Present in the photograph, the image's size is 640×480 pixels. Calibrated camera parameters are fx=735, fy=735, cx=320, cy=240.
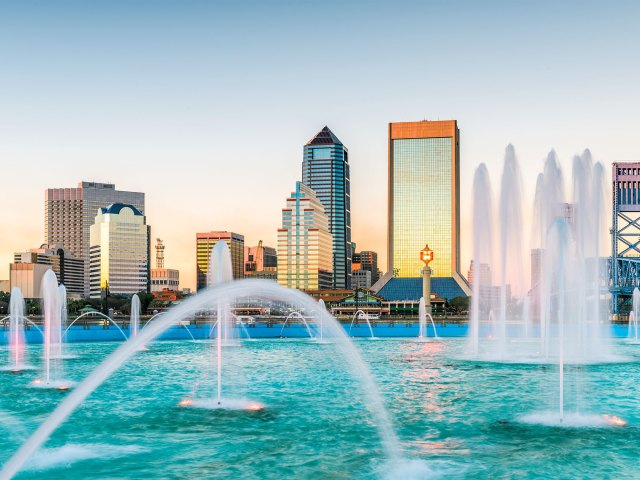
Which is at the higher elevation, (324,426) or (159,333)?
(159,333)

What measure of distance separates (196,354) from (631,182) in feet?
337

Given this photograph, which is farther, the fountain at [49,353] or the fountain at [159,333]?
the fountain at [49,353]

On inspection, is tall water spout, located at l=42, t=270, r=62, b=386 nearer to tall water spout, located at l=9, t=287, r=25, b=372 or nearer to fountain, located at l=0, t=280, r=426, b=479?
tall water spout, located at l=9, t=287, r=25, b=372

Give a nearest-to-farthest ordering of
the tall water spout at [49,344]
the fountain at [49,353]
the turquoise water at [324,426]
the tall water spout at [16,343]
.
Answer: the turquoise water at [324,426]
the fountain at [49,353]
the tall water spout at [49,344]
the tall water spout at [16,343]

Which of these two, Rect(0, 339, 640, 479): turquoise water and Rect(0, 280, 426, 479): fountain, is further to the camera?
Rect(0, 339, 640, 479): turquoise water

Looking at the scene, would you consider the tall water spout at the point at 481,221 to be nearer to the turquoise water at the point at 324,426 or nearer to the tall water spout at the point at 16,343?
the turquoise water at the point at 324,426

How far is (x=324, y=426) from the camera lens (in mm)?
Result: 21781

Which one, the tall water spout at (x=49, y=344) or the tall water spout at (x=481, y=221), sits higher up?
the tall water spout at (x=481, y=221)

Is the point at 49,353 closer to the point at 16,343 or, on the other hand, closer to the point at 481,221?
the point at 16,343

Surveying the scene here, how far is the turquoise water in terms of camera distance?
16.9m

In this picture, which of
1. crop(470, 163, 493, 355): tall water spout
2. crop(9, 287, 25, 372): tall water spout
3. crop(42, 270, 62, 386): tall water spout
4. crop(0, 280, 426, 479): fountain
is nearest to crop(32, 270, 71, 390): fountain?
crop(42, 270, 62, 386): tall water spout

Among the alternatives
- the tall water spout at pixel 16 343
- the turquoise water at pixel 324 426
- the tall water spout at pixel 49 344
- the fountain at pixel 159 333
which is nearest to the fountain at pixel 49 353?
the tall water spout at pixel 49 344

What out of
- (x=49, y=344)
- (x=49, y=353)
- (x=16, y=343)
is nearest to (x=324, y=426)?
(x=49, y=344)

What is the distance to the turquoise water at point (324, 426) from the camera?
55.4ft
